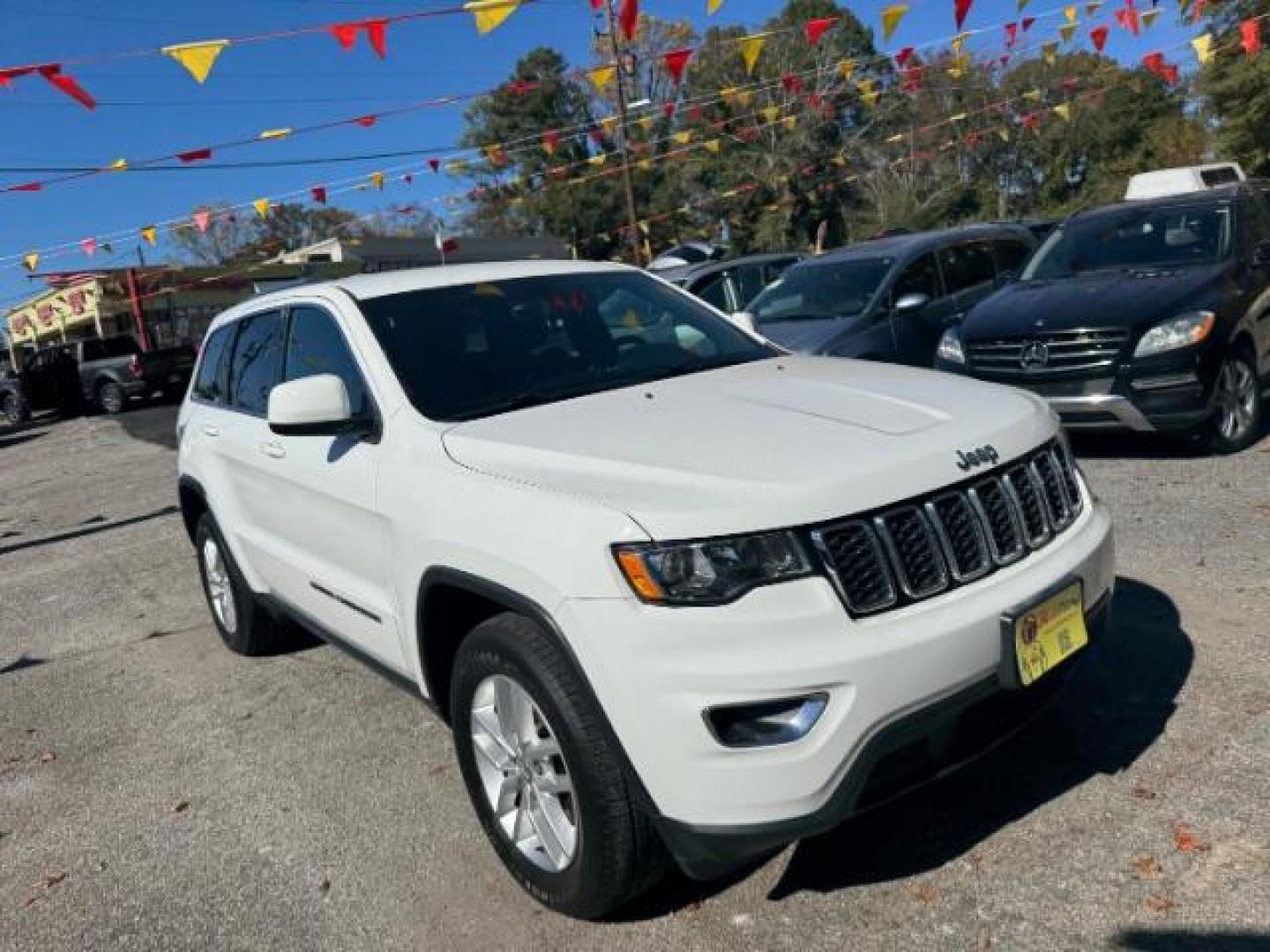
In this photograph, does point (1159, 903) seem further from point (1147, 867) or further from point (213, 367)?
point (213, 367)

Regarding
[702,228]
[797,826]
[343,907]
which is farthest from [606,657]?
[702,228]

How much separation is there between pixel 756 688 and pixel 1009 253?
901 cm

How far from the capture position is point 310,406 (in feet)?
10.5

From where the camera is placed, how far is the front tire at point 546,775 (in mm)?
2506

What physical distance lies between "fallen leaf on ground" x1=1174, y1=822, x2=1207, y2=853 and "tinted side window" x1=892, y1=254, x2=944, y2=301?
652cm

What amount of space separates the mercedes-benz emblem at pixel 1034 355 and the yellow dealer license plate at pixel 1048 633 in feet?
14.1

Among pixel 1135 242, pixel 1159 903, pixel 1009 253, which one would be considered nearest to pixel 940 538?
pixel 1159 903

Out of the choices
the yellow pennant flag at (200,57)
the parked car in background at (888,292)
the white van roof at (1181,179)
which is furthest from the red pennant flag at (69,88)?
the white van roof at (1181,179)

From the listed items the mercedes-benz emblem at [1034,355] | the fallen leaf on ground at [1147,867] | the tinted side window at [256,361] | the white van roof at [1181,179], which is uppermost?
the white van roof at [1181,179]

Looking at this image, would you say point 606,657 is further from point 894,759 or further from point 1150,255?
point 1150,255

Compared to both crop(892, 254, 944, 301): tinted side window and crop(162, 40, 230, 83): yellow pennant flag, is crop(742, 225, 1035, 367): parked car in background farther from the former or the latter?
crop(162, 40, 230, 83): yellow pennant flag

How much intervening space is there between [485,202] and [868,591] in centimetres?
4891

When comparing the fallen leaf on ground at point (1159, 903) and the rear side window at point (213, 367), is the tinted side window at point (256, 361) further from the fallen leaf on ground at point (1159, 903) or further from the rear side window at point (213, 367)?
the fallen leaf on ground at point (1159, 903)

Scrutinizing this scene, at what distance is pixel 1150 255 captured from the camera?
741 cm
